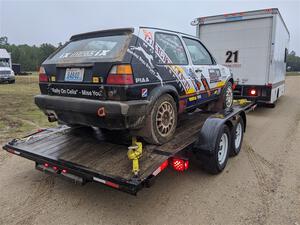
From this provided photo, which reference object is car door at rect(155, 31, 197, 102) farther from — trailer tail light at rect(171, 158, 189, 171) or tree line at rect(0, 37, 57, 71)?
tree line at rect(0, 37, 57, 71)

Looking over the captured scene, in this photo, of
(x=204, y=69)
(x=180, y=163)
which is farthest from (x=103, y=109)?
(x=204, y=69)

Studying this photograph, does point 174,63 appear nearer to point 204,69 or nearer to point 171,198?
point 204,69

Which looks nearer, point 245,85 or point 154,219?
point 154,219

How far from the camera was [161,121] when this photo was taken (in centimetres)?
342

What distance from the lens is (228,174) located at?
12.7 feet

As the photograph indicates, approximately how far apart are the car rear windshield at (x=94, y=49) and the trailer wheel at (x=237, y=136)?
247cm

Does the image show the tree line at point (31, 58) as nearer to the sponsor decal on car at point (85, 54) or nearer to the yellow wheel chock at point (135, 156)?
the sponsor decal on car at point (85, 54)

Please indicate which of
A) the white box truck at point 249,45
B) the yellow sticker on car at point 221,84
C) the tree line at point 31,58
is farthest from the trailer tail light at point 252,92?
the tree line at point 31,58

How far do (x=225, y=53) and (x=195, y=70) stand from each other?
4.60 m

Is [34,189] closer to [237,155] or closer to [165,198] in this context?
[165,198]

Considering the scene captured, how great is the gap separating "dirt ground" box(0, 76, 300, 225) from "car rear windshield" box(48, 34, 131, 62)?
176 centimetres

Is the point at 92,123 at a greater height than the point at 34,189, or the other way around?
the point at 92,123

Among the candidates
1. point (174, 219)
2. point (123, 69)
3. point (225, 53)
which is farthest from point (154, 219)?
point (225, 53)

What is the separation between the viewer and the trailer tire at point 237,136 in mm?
4371
